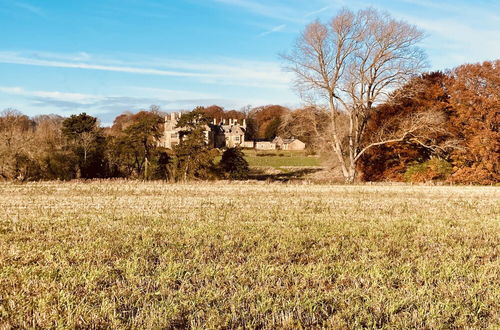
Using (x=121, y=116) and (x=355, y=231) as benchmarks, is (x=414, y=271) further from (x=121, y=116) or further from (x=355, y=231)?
(x=121, y=116)

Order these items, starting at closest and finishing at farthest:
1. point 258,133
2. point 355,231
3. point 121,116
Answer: point 355,231 < point 121,116 < point 258,133

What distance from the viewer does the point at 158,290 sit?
17.4 feet

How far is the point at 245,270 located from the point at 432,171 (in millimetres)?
30678

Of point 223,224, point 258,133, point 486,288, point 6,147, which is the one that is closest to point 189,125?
point 6,147

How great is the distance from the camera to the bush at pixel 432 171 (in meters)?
33.1

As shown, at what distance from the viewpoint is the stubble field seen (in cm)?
456

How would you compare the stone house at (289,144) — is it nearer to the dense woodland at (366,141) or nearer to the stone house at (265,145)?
the stone house at (265,145)

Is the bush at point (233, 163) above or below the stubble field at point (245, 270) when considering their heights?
above

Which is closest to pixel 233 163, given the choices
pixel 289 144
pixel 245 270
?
pixel 245 270

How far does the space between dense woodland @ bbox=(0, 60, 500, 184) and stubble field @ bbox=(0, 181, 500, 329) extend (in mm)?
20939

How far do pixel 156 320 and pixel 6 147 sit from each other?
1164 inches

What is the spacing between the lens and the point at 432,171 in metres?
33.2

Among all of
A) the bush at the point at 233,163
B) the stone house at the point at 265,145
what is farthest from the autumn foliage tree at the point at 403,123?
the stone house at the point at 265,145

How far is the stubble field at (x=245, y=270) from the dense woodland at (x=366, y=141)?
68.7 feet
